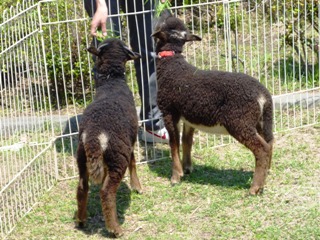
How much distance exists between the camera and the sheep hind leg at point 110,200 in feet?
19.2

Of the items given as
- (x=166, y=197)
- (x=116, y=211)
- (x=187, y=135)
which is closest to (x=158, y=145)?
(x=187, y=135)

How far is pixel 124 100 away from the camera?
20.7 ft

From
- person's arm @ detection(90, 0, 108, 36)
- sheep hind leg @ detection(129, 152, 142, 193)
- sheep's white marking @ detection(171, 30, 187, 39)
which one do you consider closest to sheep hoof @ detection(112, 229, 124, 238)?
sheep hind leg @ detection(129, 152, 142, 193)

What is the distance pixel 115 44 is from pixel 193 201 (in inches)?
65.4

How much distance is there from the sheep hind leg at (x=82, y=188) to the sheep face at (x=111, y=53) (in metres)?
0.94

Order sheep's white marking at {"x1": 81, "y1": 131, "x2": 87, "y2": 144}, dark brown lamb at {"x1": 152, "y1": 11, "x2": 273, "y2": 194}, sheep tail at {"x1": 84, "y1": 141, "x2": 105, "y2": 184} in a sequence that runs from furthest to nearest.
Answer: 1. dark brown lamb at {"x1": 152, "y1": 11, "x2": 273, "y2": 194}
2. sheep's white marking at {"x1": 81, "y1": 131, "x2": 87, "y2": 144}
3. sheep tail at {"x1": 84, "y1": 141, "x2": 105, "y2": 184}

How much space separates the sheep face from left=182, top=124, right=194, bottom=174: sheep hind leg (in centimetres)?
108

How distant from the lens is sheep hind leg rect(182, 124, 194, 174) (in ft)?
23.6

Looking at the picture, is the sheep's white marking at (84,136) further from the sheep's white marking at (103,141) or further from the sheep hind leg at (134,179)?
the sheep hind leg at (134,179)

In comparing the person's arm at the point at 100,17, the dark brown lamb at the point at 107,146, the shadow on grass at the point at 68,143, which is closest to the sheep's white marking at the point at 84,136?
the dark brown lamb at the point at 107,146

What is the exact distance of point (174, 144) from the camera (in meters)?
7.06

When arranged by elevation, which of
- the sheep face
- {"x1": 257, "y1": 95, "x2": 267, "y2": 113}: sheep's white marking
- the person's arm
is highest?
the person's arm

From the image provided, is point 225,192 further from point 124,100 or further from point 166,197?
point 124,100

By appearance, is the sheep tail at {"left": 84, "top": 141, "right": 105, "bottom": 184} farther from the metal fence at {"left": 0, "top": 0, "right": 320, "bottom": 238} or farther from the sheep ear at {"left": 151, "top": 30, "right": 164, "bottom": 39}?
the sheep ear at {"left": 151, "top": 30, "right": 164, "bottom": 39}
